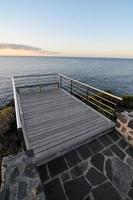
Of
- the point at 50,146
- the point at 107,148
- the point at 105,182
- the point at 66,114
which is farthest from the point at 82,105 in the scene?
Answer: the point at 105,182

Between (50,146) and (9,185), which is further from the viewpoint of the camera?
(50,146)

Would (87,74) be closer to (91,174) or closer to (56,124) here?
(56,124)

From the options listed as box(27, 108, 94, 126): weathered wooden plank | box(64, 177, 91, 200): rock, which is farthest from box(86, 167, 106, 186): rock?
box(27, 108, 94, 126): weathered wooden plank

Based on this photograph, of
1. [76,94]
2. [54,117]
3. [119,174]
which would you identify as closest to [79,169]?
[119,174]

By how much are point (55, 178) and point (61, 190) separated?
234 mm

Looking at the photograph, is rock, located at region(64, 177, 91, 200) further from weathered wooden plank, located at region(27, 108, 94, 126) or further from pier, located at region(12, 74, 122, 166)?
weathered wooden plank, located at region(27, 108, 94, 126)

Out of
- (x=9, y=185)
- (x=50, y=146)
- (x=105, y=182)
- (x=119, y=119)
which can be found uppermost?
(x=9, y=185)

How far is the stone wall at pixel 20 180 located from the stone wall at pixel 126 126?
2541 millimetres

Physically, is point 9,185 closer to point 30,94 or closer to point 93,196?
point 93,196

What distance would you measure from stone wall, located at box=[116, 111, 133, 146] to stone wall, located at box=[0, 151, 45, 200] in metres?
2.54

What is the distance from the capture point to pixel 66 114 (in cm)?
429

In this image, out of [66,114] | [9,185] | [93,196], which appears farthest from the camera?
[66,114]

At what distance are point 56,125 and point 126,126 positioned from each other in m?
1.96

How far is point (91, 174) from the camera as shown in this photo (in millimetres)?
2297
